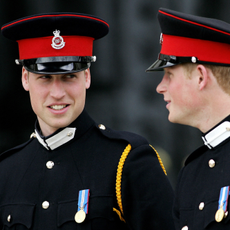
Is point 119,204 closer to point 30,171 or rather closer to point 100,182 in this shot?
point 100,182

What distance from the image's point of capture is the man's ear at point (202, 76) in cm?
246

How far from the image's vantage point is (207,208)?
2.39 m

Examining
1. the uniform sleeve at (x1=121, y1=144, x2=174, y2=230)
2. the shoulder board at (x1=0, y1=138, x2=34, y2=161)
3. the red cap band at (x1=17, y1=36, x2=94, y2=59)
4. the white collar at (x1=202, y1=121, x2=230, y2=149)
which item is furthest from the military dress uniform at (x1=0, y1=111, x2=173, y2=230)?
the white collar at (x1=202, y1=121, x2=230, y2=149)

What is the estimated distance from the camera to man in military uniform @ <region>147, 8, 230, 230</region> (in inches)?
95.2

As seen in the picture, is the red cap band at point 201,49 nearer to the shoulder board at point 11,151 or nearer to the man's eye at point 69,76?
the man's eye at point 69,76

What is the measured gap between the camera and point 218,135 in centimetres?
247

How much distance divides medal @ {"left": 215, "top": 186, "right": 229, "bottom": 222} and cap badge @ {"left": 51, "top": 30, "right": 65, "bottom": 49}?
1361 millimetres

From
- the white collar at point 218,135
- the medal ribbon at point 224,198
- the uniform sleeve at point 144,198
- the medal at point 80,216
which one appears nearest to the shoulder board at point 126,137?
the uniform sleeve at point 144,198

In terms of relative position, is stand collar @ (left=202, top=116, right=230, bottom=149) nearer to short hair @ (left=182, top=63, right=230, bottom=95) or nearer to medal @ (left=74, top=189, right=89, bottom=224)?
short hair @ (left=182, top=63, right=230, bottom=95)

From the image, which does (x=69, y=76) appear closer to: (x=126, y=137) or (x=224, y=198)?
(x=126, y=137)

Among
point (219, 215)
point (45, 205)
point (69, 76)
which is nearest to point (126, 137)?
point (69, 76)

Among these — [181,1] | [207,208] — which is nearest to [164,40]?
[207,208]

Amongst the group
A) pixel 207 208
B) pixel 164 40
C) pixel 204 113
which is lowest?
pixel 207 208

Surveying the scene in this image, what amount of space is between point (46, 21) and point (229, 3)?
2.75 m
